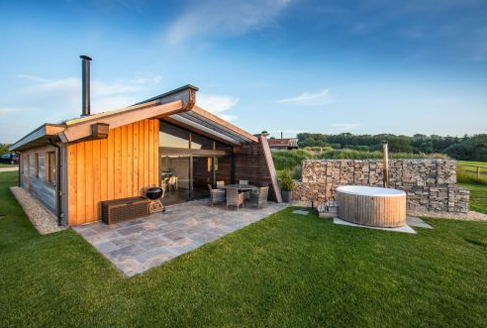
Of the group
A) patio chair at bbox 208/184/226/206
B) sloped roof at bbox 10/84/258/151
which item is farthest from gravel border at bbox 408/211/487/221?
sloped roof at bbox 10/84/258/151

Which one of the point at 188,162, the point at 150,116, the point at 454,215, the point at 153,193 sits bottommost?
the point at 454,215

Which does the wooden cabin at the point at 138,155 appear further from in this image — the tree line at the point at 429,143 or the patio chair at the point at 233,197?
the tree line at the point at 429,143

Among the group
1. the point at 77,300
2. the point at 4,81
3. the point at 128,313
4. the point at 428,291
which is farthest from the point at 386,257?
the point at 4,81

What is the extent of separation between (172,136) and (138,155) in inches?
59.0

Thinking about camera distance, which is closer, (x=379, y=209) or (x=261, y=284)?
(x=261, y=284)

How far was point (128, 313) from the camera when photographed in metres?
2.31

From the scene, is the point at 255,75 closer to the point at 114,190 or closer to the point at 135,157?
the point at 135,157

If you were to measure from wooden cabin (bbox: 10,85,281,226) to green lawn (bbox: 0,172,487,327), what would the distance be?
5.11ft

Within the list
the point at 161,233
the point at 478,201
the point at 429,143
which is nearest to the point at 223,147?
the point at 161,233

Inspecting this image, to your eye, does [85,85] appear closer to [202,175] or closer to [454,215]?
[202,175]

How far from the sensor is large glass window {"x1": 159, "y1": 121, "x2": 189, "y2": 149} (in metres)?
7.31

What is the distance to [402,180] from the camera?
24.9ft

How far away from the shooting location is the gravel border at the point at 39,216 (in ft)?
16.8

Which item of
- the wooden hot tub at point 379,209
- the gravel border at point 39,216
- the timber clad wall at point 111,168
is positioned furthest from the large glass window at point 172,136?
the wooden hot tub at point 379,209
